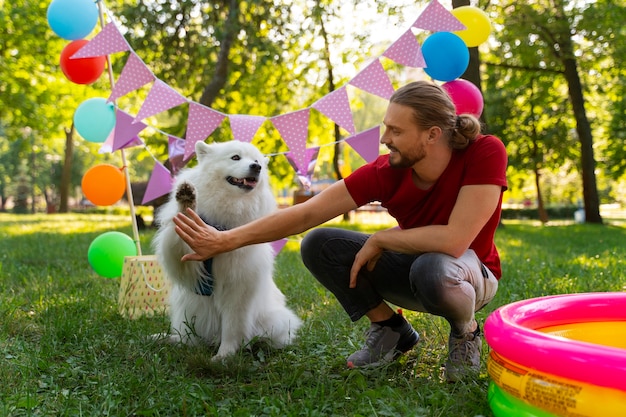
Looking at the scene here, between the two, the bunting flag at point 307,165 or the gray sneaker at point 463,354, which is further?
the bunting flag at point 307,165

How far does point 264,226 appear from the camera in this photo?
8.39 ft

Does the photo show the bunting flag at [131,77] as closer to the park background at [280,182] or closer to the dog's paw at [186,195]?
the park background at [280,182]

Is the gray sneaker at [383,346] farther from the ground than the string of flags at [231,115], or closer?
closer

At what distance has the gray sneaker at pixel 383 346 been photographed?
8.82ft

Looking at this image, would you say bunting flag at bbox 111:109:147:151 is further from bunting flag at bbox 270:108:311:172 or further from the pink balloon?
the pink balloon

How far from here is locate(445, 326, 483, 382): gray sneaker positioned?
2459 mm

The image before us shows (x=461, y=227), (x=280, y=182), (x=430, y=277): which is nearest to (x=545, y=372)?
(x=430, y=277)

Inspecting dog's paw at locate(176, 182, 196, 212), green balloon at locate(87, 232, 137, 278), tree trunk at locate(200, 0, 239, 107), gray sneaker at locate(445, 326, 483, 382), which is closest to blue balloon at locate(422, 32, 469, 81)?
gray sneaker at locate(445, 326, 483, 382)

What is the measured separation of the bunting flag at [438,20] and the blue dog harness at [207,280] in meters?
1.99

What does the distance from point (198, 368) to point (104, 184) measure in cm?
222

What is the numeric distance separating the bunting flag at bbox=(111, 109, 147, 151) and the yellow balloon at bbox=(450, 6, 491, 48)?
246 cm

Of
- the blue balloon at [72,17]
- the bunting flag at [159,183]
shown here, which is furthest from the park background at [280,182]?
the blue balloon at [72,17]

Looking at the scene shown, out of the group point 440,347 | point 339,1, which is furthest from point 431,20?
point 339,1

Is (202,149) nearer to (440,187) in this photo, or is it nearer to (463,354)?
(440,187)
